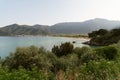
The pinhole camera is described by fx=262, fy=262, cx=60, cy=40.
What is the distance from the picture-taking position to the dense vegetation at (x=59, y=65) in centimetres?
744

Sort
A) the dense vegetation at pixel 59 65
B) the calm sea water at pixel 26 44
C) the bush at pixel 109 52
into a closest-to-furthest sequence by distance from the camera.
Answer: the dense vegetation at pixel 59 65 < the bush at pixel 109 52 < the calm sea water at pixel 26 44

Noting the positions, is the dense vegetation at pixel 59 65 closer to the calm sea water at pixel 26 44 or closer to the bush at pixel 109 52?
the bush at pixel 109 52

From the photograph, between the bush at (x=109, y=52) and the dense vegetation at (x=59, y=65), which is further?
the bush at (x=109, y=52)

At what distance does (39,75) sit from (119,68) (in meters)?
3.22

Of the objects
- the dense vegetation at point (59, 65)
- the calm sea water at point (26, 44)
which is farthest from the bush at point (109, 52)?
the calm sea water at point (26, 44)

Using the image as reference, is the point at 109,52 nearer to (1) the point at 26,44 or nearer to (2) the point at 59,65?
(2) the point at 59,65

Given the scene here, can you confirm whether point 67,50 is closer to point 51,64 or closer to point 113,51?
point 113,51

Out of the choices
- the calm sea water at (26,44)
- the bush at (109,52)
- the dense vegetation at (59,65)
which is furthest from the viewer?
the calm sea water at (26,44)

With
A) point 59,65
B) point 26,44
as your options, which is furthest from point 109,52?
point 26,44

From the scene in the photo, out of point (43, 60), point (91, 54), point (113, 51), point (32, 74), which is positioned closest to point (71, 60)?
point (91, 54)

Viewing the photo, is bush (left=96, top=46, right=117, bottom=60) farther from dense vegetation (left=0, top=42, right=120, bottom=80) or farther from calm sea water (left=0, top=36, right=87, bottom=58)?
calm sea water (left=0, top=36, right=87, bottom=58)

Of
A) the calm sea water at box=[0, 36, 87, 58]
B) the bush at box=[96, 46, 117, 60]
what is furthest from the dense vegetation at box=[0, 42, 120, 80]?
the calm sea water at box=[0, 36, 87, 58]

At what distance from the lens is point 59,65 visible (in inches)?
647

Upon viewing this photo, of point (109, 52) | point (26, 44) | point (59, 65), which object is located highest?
point (109, 52)
